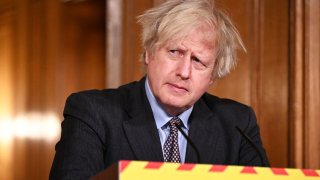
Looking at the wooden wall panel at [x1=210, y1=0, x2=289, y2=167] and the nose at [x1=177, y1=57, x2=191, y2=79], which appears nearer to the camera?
the nose at [x1=177, y1=57, x2=191, y2=79]

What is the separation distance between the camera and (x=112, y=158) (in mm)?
1673

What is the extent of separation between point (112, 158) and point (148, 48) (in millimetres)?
407

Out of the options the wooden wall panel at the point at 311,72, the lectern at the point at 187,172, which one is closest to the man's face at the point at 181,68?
the lectern at the point at 187,172

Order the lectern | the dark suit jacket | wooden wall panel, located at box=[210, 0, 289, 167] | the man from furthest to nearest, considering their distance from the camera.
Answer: wooden wall panel, located at box=[210, 0, 289, 167] < the man < the dark suit jacket < the lectern

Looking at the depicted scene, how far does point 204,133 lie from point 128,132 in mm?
285

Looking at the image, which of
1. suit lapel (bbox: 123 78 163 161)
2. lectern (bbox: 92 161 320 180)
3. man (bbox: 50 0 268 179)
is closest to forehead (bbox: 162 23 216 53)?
man (bbox: 50 0 268 179)

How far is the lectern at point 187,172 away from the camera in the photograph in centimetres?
92

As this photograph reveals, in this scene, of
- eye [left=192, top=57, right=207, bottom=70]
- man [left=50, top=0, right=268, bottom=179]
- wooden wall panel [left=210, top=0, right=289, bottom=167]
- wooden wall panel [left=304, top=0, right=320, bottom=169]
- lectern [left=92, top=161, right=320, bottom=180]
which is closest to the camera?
lectern [left=92, top=161, right=320, bottom=180]

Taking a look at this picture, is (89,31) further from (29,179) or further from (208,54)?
(208,54)

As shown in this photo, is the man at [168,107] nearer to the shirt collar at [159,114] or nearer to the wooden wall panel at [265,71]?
the shirt collar at [159,114]

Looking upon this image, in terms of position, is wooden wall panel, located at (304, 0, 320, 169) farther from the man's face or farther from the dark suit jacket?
the man's face

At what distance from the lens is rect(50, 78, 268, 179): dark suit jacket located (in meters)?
1.54

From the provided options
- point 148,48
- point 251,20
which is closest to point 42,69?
point 251,20

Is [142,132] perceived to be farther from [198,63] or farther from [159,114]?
[198,63]
